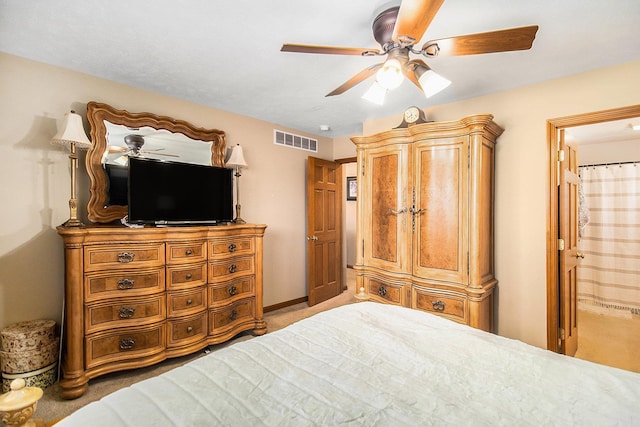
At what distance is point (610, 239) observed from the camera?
4.14 meters

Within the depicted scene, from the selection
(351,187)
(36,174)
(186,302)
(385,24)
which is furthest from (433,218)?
(351,187)

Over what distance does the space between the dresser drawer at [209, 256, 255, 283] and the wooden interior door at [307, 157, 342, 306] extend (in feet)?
3.94

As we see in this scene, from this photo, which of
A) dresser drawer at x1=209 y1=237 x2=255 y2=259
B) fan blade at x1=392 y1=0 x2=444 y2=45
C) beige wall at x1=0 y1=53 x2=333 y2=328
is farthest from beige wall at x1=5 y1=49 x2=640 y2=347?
fan blade at x1=392 y1=0 x2=444 y2=45

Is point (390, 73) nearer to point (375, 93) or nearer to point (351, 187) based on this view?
point (375, 93)

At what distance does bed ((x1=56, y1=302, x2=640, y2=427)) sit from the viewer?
0.85 metres

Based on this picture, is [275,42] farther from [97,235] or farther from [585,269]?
[585,269]

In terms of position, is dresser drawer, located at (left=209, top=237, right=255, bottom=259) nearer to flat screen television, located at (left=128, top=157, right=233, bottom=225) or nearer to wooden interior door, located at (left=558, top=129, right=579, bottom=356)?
flat screen television, located at (left=128, top=157, right=233, bottom=225)

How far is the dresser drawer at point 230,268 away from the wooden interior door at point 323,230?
1200 millimetres

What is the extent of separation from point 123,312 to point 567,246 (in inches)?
147

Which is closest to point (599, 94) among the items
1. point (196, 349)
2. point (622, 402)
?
point (622, 402)

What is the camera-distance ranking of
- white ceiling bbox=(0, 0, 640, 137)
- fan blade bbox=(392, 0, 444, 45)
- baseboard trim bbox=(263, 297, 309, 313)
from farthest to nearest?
baseboard trim bbox=(263, 297, 309, 313), white ceiling bbox=(0, 0, 640, 137), fan blade bbox=(392, 0, 444, 45)

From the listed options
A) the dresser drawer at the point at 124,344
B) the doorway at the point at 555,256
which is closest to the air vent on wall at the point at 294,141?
the dresser drawer at the point at 124,344

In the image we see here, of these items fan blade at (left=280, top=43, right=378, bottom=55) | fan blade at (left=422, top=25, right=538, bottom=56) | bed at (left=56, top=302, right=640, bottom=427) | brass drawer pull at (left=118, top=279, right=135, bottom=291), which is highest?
fan blade at (left=280, top=43, right=378, bottom=55)

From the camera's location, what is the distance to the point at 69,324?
2.10m
